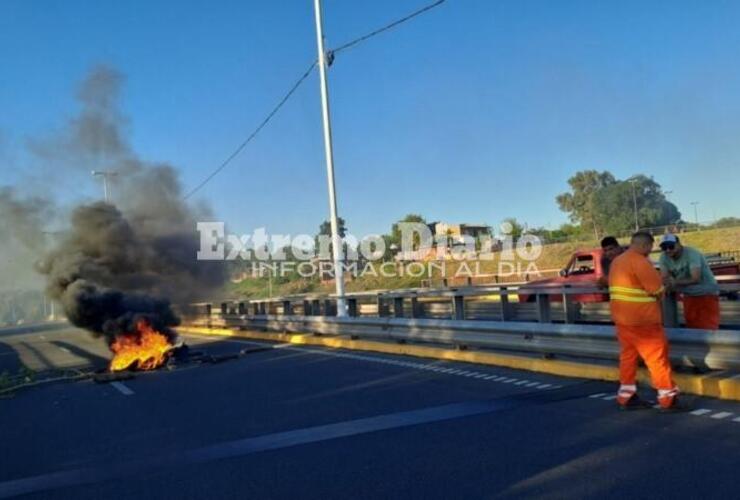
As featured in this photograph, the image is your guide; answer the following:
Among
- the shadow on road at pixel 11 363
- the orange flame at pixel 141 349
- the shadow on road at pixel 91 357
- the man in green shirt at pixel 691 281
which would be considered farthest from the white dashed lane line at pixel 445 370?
the shadow on road at pixel 11 363

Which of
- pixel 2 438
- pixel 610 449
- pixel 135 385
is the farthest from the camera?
pixel 135 385

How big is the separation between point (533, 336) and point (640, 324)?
2772 mm

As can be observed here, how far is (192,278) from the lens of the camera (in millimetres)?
22734

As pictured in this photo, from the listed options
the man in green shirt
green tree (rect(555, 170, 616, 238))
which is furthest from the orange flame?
green tree (rect(555, 170, 616, 238))

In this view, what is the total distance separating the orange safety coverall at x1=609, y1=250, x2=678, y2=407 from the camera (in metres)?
5.92

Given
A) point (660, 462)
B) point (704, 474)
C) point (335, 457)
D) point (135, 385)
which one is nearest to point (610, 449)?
point (660, 462)

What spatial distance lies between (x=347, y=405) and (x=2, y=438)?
3.60 m

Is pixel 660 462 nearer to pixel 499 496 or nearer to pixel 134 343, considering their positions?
pixel 499 496

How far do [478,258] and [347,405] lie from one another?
52.0 metres

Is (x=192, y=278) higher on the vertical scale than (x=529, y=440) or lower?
higher

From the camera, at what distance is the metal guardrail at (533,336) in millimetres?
6488

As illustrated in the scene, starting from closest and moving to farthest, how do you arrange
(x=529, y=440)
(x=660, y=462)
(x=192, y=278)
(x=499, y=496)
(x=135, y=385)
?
1. (x=499, y=496)
2. (x=660, y=462)
3. (x=529, y=440)
4. (x=135, y=385)
5. (x=192, y=278)

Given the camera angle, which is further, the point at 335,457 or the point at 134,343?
the point at 134,343

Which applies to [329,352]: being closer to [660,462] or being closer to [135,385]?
[135,385]
